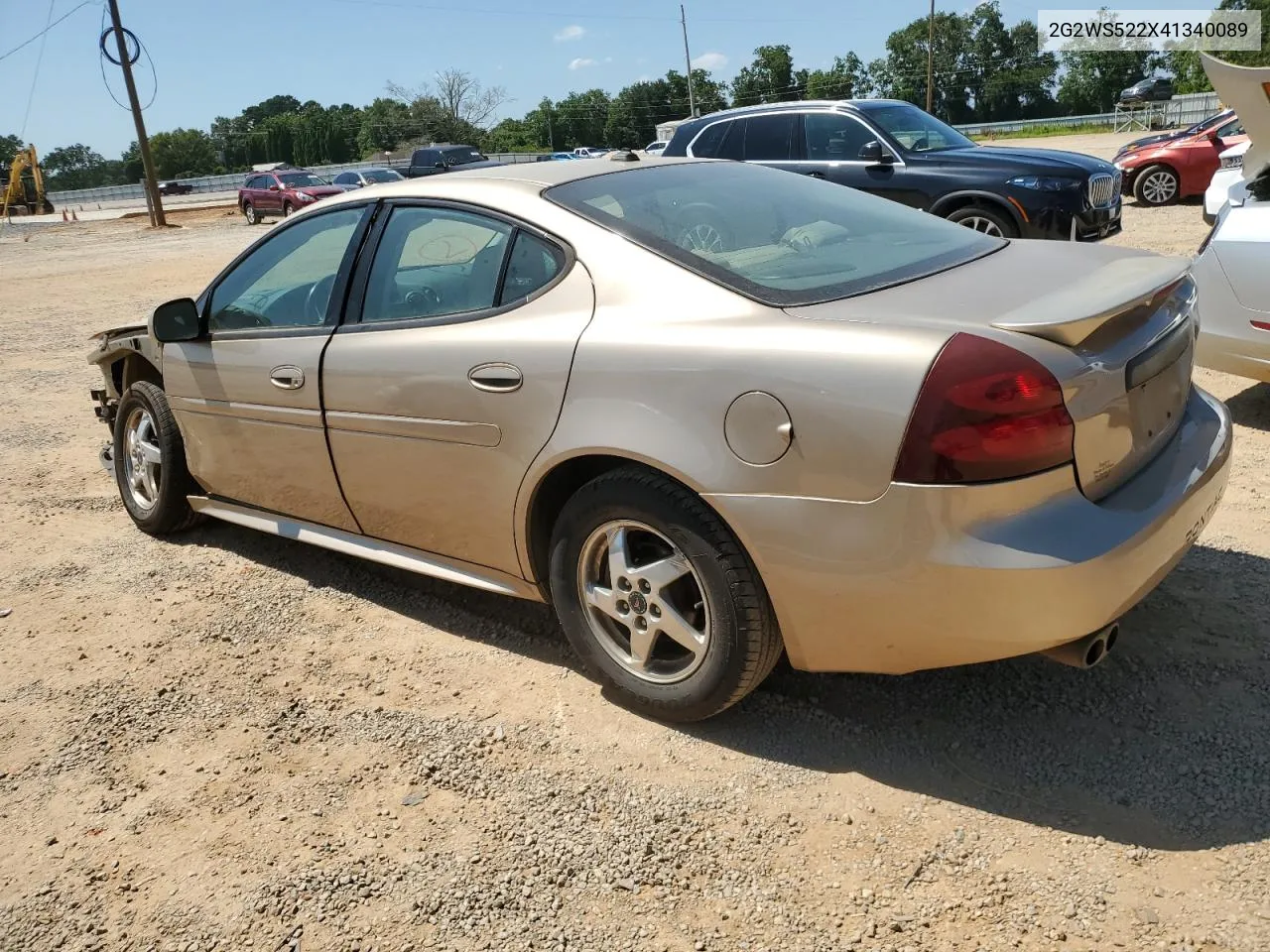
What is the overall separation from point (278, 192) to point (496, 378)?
3091cm

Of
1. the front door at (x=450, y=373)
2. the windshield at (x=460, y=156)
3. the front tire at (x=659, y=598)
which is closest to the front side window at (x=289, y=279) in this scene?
the front door at (x=450, y=373)

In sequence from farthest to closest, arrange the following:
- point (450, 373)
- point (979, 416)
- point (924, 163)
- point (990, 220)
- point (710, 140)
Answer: point (710, 140) < point (924, 163) < point (990, 220) < point (450, 373) < point (979, 416)

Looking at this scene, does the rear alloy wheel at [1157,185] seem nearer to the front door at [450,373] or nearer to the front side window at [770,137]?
the front side window at [770,137]

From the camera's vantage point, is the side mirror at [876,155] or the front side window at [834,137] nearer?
the side mirror at [876,155]

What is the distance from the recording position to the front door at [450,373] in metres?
2.94

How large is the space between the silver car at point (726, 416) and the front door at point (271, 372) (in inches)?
0.7

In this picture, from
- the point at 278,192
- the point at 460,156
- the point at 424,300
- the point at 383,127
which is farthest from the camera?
the point at 383,127

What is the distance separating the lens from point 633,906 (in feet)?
7.62

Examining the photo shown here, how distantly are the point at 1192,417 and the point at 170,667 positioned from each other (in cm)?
346

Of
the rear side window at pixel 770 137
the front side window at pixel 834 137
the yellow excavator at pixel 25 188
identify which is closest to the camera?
the front side window at pixel 834 137

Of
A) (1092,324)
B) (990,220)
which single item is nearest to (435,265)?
(1092,324)

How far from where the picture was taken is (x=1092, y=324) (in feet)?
7.68

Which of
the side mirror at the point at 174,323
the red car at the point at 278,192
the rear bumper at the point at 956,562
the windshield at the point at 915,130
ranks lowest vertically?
the rear bumper at the point at 956,562

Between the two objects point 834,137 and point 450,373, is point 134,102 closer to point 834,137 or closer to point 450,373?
point 834,137
